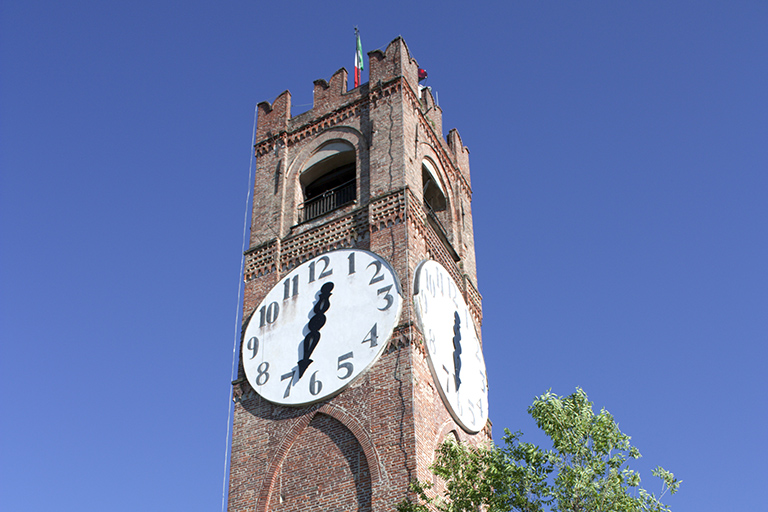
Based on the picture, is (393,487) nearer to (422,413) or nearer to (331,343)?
(422,413)

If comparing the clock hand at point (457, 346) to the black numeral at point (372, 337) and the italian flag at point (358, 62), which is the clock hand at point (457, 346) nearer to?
the black numeral at point (372, 337)

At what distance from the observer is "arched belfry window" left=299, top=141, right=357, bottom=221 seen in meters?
22.4

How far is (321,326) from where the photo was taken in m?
19.4

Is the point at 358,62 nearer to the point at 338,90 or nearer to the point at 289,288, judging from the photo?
the point at 338,90

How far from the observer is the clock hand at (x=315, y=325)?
19094 mm

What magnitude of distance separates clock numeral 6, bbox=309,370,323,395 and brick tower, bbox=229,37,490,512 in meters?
0.03

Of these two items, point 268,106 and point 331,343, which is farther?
point 268,106

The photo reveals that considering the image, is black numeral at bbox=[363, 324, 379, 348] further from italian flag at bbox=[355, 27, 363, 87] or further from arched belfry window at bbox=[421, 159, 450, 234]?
italian flag at bbox=[355, 27, 363, 87]

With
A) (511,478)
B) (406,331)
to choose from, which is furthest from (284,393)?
(511,478)

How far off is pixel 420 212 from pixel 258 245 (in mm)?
3880

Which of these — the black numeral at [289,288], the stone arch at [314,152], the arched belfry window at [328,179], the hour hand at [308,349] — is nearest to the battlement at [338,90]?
the stone arch at [314,152]

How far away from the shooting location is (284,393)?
743 inches

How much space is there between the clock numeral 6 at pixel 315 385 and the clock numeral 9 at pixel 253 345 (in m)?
1.73

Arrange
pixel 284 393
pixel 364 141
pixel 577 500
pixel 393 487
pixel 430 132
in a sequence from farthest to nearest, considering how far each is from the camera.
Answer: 1. pixel 430 132
2. pixel 364 141
3. pixel 284 393
4. pixel 393 487
5. pixel 577 500
